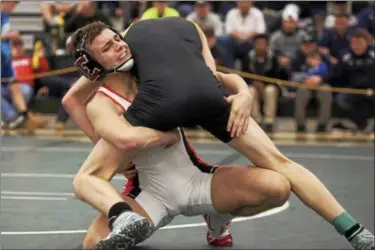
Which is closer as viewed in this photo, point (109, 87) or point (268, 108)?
point (109, 87)

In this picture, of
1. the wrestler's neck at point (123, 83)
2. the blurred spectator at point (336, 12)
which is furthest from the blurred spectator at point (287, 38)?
the wrestler's neck at point (123, 83)

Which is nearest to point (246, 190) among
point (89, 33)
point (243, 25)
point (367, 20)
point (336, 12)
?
point (89, 33)

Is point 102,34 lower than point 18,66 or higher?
higher

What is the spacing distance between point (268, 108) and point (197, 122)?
4.91 metres

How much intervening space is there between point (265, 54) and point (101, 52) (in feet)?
17.7

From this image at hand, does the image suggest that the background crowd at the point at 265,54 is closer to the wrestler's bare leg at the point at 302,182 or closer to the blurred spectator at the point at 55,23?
the blurred spectator at the point at 55,23

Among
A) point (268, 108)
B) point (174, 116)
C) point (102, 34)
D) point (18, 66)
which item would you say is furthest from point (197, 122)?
point (18, 66)

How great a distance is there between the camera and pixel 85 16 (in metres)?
8.16

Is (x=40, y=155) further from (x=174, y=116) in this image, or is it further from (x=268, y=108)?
(x=174, y=116)

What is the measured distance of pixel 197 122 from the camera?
3.65 meters

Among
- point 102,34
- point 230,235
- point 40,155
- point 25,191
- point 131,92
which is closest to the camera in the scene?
point 102,34

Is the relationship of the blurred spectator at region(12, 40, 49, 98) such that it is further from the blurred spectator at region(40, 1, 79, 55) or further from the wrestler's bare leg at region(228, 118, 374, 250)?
the wrestler's bare leg at region(228, 118, 374, 250)

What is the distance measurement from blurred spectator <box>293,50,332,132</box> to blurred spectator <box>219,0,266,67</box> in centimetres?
62

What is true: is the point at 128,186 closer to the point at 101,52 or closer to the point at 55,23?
the point at 101,52
